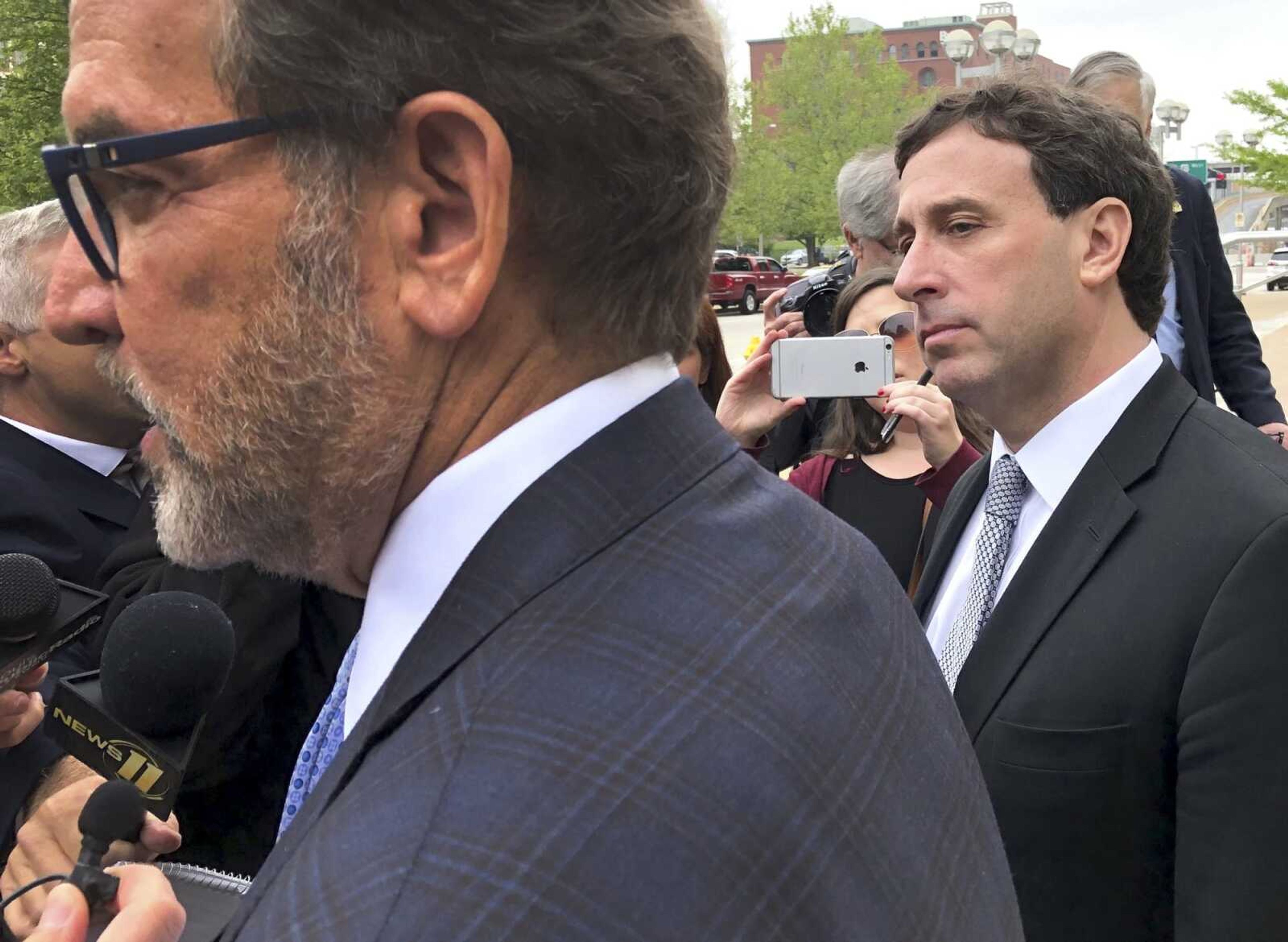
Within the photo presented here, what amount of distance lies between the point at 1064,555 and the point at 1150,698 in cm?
30

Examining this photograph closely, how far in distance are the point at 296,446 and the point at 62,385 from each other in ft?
7.64

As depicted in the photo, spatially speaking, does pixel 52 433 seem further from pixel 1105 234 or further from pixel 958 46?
pixel 958 46

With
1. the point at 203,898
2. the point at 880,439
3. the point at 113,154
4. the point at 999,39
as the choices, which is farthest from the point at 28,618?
the point at 999,39

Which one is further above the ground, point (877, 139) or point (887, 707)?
point (887, 707)

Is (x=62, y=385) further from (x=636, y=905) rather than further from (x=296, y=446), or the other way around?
(x=636, y=905)

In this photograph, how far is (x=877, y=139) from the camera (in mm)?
45781

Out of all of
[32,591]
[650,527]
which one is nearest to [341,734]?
[650,527]

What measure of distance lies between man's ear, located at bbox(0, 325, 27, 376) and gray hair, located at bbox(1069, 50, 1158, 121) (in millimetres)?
3516

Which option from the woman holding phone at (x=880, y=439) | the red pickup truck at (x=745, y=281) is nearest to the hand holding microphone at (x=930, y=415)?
the woman holding phone at (x=880, y=439)

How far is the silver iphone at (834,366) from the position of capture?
11.8 feet

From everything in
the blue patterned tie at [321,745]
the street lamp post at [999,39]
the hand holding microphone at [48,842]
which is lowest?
the hand holding microphone at [48,842]

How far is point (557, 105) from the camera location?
1083 mm

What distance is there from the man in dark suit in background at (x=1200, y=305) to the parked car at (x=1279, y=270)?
39.9 meters

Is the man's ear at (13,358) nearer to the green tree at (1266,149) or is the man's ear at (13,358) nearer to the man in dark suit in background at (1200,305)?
the man in dark suit in background at (1200,305)
